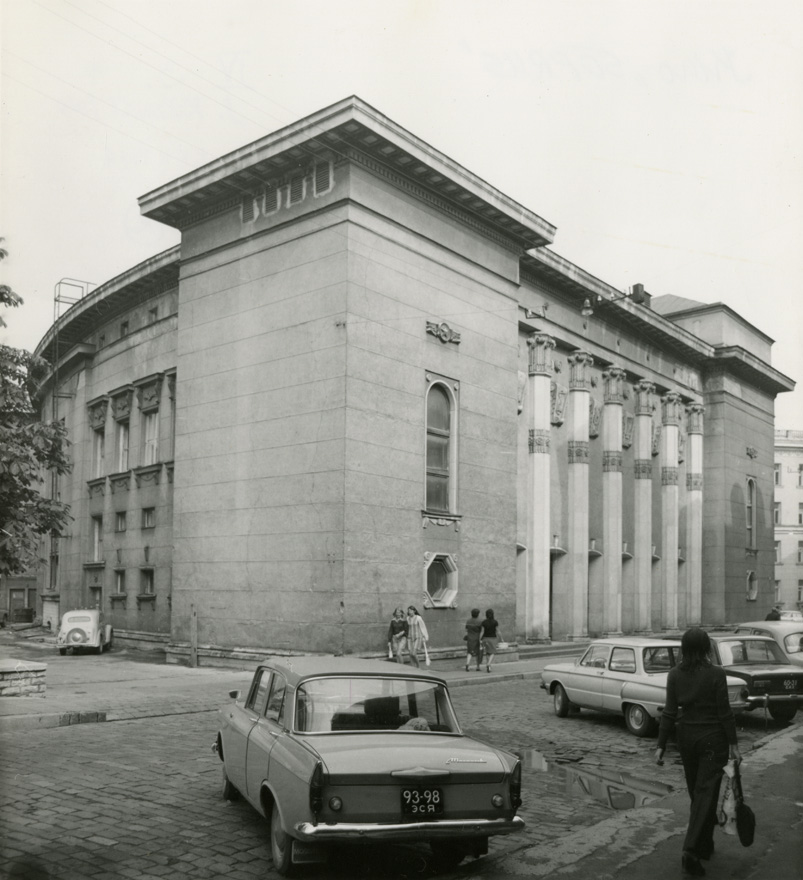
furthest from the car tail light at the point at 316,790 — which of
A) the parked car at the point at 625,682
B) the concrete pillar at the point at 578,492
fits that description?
the concrete pillar at the point at 578,492

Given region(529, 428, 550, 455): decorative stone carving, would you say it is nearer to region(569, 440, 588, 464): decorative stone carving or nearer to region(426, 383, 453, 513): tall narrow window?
region(569, 440, 588, 464): decorative stone carving

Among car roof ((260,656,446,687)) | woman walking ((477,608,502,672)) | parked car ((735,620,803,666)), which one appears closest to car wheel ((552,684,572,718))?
parked car ((735,620,803,666))

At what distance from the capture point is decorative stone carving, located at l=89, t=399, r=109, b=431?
34969mm

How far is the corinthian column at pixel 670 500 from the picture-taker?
4288 centimetres

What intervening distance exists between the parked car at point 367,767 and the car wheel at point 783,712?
883cm

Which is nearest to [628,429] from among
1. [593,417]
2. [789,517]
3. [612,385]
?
[612,385]

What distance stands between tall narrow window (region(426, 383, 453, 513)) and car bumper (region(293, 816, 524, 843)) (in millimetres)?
18831

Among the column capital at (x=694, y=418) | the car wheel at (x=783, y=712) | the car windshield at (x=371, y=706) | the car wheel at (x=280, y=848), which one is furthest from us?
the column capital at (x=694, y=418)

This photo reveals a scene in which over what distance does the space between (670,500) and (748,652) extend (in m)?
28.8

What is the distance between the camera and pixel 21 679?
16.2 metres

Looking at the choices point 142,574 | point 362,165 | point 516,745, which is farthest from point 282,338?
point 516,745

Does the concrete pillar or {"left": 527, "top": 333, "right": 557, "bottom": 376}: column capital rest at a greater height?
{"left": 527, "top": 333, "right": 557, "bottom": 376}: column capital

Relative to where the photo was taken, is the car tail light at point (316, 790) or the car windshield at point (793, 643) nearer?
the car tail light at point (316, 790)

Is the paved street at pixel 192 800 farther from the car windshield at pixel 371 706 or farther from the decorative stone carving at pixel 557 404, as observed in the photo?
the decorative stone carving at pixel 557 404
